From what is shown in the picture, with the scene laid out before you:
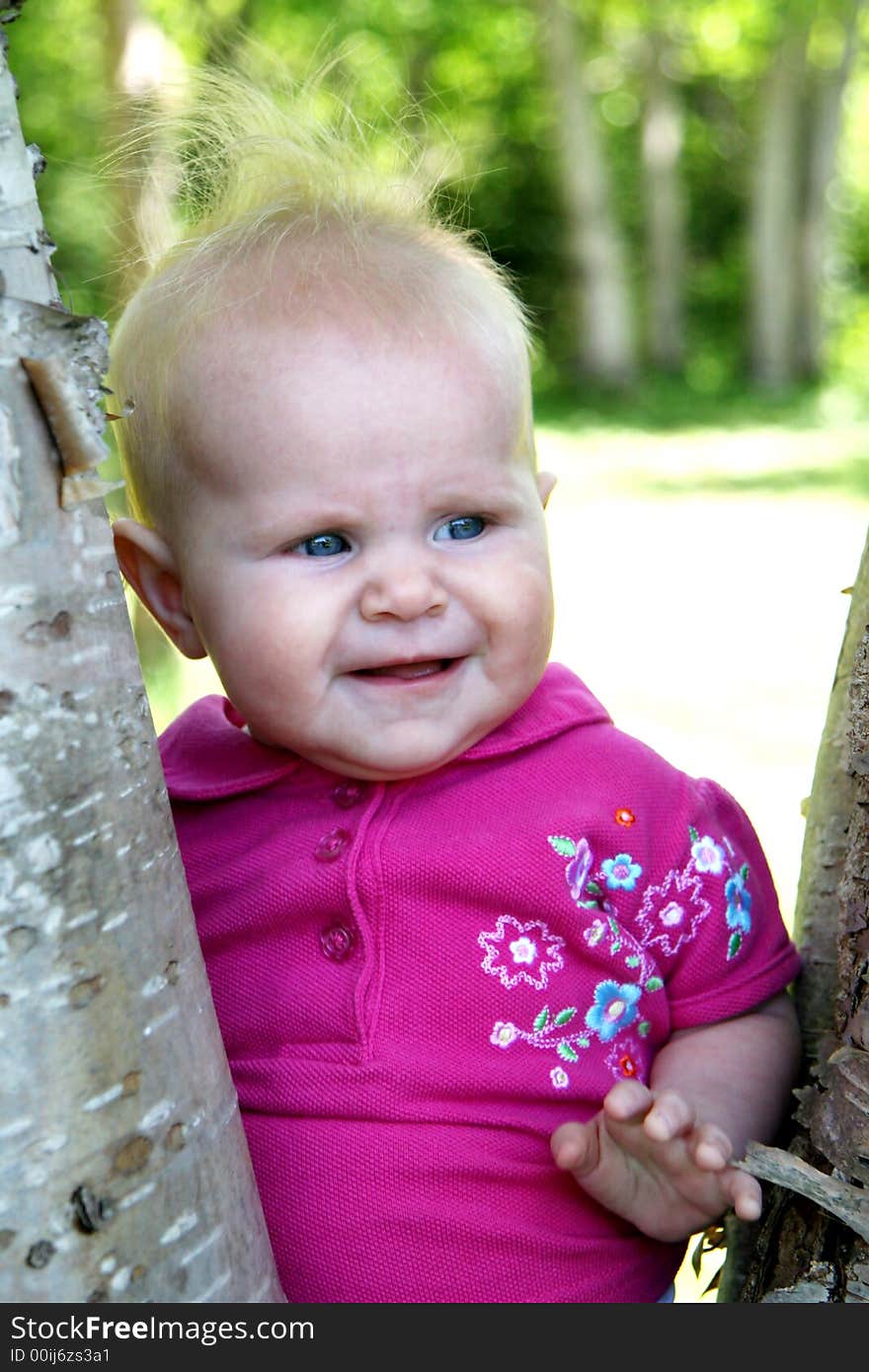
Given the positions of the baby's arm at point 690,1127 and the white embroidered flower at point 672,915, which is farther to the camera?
the white embroidered flower at point 672,915

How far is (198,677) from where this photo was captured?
7.36 m

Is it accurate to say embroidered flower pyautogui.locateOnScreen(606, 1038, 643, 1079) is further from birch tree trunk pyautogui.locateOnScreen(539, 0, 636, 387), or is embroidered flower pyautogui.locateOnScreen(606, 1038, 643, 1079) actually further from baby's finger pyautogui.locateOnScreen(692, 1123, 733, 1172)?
birch tree trunk pyautogui.locateOnScreen(539, 0, 636, 387)

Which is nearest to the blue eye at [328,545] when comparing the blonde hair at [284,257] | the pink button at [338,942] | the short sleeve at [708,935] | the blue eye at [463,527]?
the blue eye at [463,527]

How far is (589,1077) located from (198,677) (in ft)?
18.4

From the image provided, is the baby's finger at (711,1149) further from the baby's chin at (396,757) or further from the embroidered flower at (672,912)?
the baby's chin at (396,757)

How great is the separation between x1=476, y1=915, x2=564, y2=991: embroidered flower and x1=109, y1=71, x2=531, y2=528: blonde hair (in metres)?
0.67

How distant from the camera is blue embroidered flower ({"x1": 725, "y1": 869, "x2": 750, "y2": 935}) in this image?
2039 millimetres

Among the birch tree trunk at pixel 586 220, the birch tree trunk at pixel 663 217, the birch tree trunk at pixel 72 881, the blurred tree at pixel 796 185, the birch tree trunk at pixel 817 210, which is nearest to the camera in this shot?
the birch tree trunk at pixel 72 881

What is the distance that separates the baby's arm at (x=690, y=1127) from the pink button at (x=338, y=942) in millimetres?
348

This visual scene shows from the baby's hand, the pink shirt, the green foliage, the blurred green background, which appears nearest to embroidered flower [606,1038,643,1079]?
the pink shirt

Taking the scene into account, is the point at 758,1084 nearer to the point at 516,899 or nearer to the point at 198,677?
the point at 516,899

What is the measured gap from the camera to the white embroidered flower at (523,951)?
1.95 metres

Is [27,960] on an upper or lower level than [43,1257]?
upper
